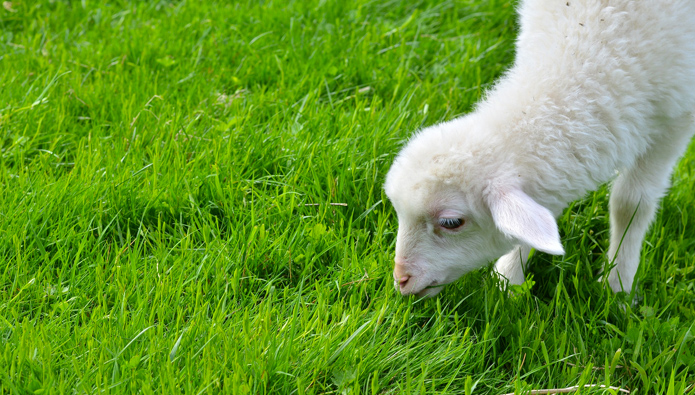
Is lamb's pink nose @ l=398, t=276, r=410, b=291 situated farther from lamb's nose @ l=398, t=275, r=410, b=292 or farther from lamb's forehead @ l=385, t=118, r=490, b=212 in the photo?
lamb's forehead @ l=385, t=118, r=490, b=212

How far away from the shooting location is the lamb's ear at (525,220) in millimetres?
2598

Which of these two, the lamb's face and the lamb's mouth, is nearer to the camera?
the lamb's face

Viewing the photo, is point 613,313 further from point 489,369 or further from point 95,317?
point 95,317

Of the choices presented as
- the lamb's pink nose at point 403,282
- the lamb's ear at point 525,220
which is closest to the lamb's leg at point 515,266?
the lamb's pink nose at point 403,282

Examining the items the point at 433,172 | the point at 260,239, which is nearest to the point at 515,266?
the point at 433,172

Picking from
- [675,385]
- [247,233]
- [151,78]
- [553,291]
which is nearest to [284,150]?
[247,233]

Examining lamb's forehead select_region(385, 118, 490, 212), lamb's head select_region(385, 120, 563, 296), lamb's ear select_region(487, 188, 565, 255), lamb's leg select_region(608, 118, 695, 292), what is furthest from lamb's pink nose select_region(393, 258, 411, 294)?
lamb's leg select_region(608, 118, 695, 292)

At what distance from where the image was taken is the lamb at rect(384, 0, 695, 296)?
3.01m

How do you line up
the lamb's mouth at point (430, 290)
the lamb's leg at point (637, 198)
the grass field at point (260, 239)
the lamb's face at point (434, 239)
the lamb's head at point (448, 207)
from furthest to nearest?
the lamb's leg at point (637, 198)
the lamb's mouth at point (430, 290)
the lamb's face at point (434, 239)
the lamb's head at point (448, 207)
the grass field at point (260, 239)

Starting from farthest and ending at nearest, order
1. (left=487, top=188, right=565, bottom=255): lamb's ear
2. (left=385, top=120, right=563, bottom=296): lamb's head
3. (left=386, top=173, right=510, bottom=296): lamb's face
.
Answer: (left=386, top=173, right=510, bottom=296): lamb's face < (left=385, top=120, right=563, bottom=296): lamb's head < (left=487, top=188, right=565, bottom=255): lamb's ear

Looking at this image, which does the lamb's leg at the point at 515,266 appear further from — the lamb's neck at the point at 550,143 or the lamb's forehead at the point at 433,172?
the lamb's forehead at the point at 433,172

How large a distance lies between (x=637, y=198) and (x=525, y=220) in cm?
129

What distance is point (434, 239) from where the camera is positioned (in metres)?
3.18

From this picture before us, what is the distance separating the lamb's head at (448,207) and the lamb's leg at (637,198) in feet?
2.81
